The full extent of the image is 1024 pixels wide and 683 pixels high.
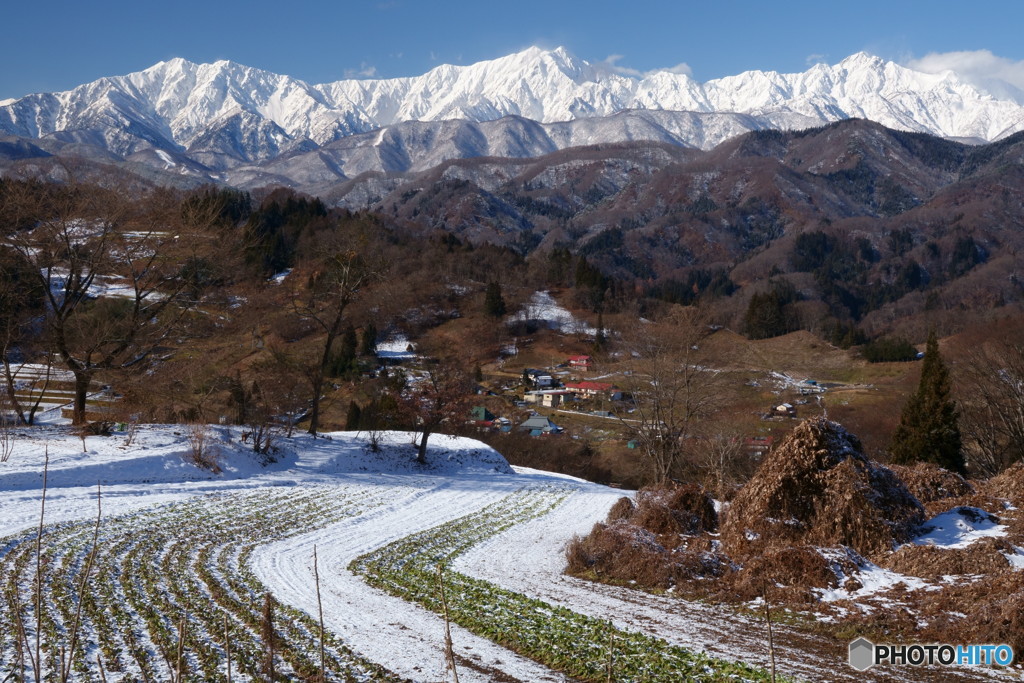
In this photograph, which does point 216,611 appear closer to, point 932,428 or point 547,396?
point 932,428

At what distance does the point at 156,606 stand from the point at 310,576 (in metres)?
2.98

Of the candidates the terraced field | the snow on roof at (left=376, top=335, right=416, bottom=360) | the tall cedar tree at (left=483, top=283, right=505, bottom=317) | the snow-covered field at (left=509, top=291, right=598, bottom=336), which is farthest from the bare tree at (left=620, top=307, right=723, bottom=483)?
the snow-covered field at (left=509, top=291, right=598, bottom=336)

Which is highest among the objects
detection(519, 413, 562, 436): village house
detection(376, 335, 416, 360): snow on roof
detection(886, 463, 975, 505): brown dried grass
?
detection(376, 335, 416, 360): snow on roof

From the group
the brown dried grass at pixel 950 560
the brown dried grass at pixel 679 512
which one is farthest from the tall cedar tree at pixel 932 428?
the brown dried grass at pixel 950 560

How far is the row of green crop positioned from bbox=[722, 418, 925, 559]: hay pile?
9020 mm

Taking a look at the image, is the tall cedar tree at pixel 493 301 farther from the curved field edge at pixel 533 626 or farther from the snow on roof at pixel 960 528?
the snow on roof at pixel 960 528

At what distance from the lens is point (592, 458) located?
54.1 meters

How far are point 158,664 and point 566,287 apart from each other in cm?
12493

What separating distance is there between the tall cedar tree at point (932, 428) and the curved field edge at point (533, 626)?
21.4 m

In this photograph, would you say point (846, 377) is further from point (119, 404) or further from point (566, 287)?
point (119, 404)

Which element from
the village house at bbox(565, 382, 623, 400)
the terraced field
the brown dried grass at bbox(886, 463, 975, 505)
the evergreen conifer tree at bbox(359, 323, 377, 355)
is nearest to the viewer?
the terraced field

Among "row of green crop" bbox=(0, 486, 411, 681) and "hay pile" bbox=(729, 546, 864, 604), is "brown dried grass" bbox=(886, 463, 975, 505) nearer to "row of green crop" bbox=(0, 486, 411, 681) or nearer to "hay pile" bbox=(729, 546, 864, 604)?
"hay pile" bbox=(729, 546, 864, 604)

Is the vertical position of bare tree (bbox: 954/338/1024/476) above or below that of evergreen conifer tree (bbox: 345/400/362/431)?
above

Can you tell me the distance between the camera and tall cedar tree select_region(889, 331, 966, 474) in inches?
1144
